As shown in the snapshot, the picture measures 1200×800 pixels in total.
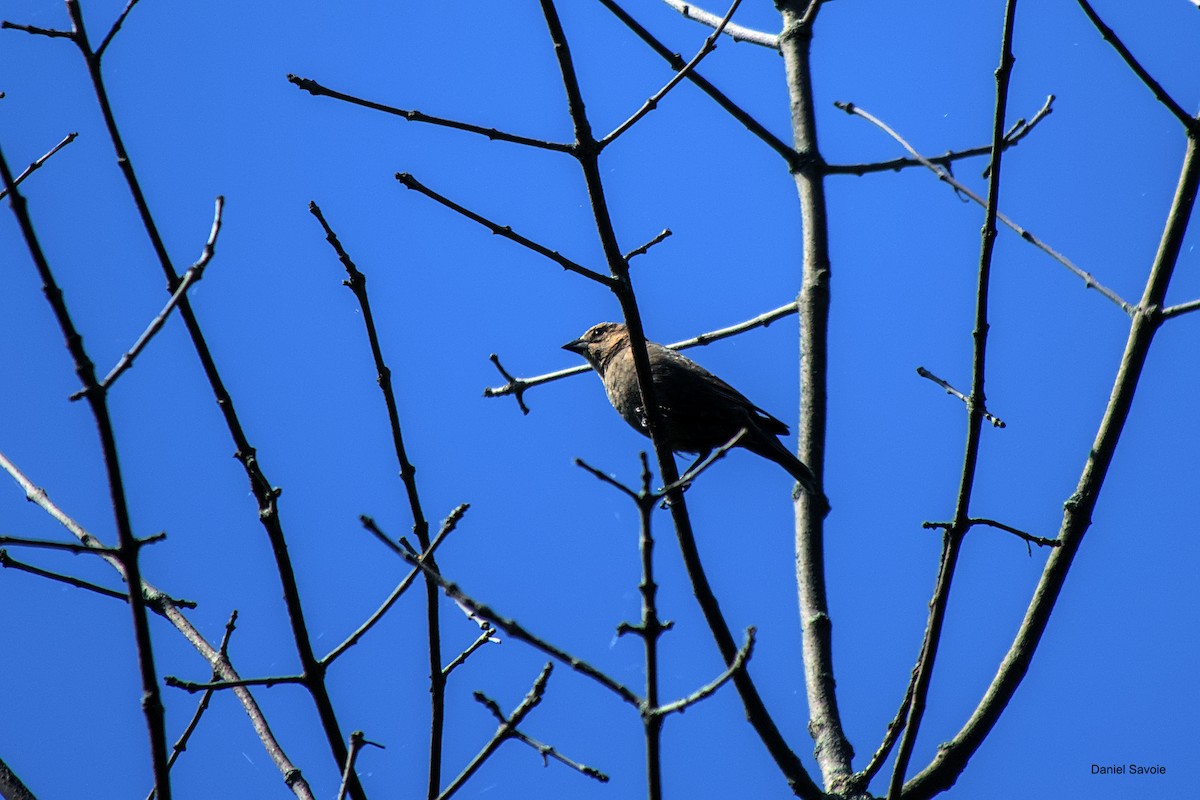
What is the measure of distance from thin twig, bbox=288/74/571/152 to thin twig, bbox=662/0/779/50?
225 centimetres

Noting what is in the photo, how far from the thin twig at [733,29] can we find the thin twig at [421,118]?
2254 millimetres

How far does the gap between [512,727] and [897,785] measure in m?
1.08

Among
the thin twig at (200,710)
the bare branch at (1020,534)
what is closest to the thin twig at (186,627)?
the thin twig at (200,710)

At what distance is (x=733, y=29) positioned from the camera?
18.3ft

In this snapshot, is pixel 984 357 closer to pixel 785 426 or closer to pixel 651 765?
pixel 651 765

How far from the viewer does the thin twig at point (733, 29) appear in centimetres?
535

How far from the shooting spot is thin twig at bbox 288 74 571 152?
3312mm

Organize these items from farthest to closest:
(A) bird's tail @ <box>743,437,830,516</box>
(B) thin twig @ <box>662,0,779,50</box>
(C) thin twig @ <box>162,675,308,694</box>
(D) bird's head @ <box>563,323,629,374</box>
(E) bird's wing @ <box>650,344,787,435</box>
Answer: (D) bird's head @ <box>563,323,629,374</box>
(E) bird's wing @ <box>650,344,787,435</box>
(B) thin twig @ <box>662,0,779,50</box>
(A) bird's tail @ <box>743,437,830,516</box>
(C) thin twig @ <box>162,675,308,694</box>

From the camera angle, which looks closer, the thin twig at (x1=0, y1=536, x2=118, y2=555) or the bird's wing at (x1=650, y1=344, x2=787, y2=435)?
the thin twig at (x1=0, y1=536, x2=118, y2=555)

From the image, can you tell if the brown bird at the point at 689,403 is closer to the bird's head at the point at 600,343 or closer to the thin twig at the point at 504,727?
the bird's head at the point at 600,343

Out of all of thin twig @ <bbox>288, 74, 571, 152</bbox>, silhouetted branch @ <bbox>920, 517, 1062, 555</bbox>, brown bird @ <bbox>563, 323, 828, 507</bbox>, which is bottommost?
silhouetted branch @ <bbox>920, 517, 1062, 555</bbox>

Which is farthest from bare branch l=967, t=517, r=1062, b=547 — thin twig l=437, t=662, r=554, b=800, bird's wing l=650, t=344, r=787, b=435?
bird's wing l=650, t=344, r=787, b=435

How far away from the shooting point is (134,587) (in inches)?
82.5

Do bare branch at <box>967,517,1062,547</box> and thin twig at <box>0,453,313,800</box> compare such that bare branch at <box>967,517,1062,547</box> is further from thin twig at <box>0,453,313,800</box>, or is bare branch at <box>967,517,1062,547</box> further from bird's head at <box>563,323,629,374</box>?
bird's head at <box>563,323,629,374</box>
